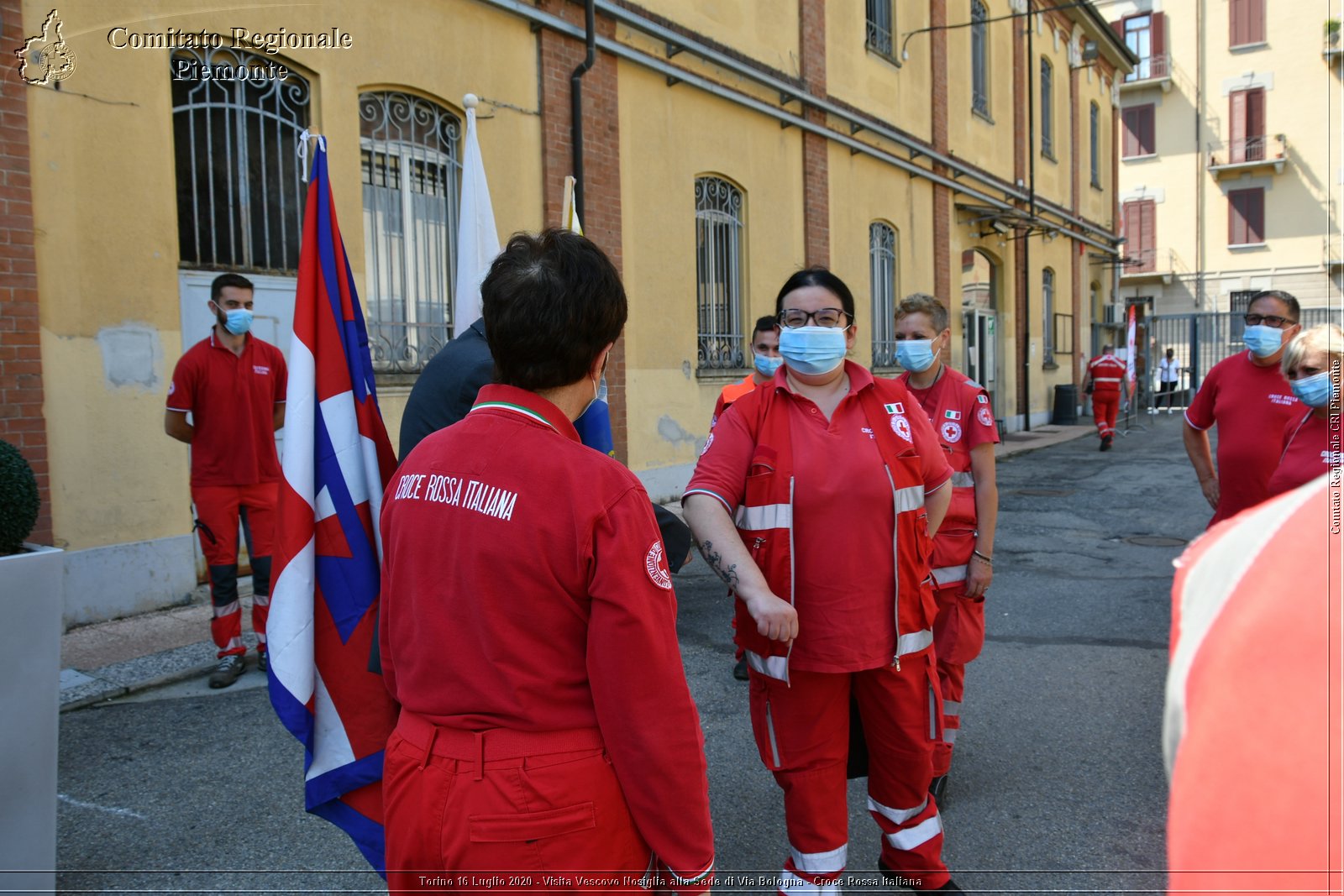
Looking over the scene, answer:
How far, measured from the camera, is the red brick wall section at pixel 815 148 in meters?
13.1

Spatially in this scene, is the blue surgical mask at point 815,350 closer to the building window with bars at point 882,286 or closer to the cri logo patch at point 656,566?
the cri logo patch at point 656,566

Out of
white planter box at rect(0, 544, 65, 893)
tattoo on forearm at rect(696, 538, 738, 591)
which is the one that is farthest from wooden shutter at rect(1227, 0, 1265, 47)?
white planter box at rect(0, 544, 65, 893)

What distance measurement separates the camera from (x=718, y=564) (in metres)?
2.62

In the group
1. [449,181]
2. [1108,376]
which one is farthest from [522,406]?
[1108,376]

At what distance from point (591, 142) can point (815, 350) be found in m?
7.44

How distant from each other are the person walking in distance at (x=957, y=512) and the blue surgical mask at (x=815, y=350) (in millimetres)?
951

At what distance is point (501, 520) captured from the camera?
161 centimetres

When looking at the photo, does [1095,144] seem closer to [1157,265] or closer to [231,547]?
[1157,265]

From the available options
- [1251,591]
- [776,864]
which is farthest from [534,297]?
[776,864]

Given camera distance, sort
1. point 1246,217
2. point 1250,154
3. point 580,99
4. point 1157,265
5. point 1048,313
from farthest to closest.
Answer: point 1157,265
point 1246,217
point 1250,154
point 1048,313
point 580,99

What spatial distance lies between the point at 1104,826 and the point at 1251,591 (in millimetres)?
3428

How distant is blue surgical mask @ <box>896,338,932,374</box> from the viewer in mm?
4043

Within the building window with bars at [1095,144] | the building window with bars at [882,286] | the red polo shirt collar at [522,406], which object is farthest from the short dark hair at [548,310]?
the building window with bars at [1095,144]

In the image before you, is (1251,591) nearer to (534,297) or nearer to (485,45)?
(534,297)
